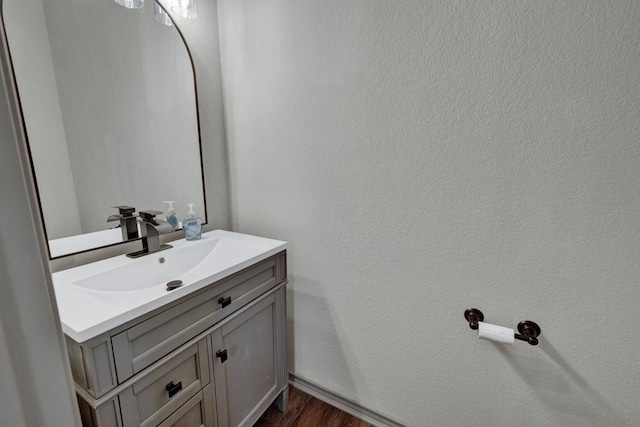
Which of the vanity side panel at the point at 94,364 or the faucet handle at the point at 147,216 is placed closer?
the vanity side panel at the point at 94,364

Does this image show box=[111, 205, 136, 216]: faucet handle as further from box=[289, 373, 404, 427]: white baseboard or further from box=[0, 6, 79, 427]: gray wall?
box=[289, 373, 404, 427]: white baseboard

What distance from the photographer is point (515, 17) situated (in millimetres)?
924

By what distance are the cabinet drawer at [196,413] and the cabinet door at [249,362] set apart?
35 millimetres

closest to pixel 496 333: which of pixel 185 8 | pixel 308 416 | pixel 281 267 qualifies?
pixel 281 267

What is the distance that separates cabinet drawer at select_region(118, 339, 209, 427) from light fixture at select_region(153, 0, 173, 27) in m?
1.28

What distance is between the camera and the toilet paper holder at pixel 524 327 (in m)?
1.01

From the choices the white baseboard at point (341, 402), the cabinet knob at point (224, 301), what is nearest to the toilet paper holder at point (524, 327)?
the white baseboard at point (341, 402)

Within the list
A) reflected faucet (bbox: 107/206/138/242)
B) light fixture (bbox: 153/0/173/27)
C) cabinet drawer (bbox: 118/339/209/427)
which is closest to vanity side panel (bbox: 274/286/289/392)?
cabinet drawer (bbox: 118/339/209/427)

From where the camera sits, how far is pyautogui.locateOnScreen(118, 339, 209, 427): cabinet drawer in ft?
2.65

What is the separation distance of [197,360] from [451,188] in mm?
1042

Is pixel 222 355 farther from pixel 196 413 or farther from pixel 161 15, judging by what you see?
pixel 161 15

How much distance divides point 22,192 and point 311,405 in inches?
63.8

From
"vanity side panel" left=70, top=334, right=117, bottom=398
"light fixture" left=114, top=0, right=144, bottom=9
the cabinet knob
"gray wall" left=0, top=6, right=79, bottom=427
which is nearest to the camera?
"gray wall" left=0, top=6, right=79, bottom=427

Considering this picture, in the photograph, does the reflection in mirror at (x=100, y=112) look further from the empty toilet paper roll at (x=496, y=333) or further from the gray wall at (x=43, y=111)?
the empty toilet paper roll at (x=496, y=333)
